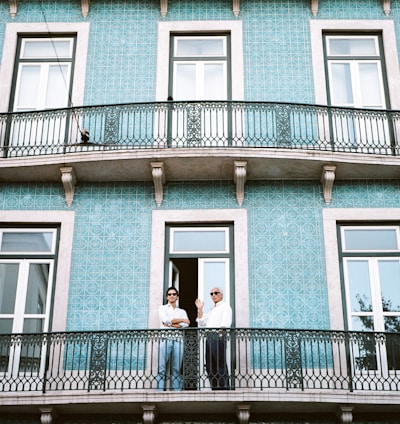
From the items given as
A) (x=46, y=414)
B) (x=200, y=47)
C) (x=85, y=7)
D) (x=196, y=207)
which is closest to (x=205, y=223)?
(x=196, y=207)

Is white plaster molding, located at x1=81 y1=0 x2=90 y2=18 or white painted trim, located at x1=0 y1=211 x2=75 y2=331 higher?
white plaster molding, located at x1=81 y1=0 x2=90 y2=18

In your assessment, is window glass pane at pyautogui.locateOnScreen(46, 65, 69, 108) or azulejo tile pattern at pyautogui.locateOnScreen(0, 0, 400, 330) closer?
azulejo tile pattern at pyautogui.locateOnScreen(0, 0, 400, 330)

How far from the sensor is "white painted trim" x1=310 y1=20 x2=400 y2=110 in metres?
15.2

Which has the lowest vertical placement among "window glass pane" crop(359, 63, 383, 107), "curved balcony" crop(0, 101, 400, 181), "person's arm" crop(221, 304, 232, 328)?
"person's arm" crop(221, 304, 232, 328)

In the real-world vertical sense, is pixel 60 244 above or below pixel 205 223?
below

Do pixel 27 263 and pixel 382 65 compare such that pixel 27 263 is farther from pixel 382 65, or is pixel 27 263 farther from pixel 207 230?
pixel 382 65

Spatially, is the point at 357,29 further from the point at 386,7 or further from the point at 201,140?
the point at 201,140

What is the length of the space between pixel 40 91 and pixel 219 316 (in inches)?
228

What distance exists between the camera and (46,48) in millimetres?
15992

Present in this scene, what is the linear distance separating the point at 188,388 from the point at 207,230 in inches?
115

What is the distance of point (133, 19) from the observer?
627 inches

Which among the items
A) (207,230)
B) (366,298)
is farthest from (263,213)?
(366,298)

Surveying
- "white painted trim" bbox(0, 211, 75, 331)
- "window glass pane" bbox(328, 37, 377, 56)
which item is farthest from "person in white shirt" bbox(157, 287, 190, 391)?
"window glass pane" bbox(328, 37, 377, 56)

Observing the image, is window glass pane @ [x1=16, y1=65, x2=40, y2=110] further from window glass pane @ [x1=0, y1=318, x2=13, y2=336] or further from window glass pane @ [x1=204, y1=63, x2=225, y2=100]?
window glass pane @ [x1=0, y1=318, x2=13, y2=336]
